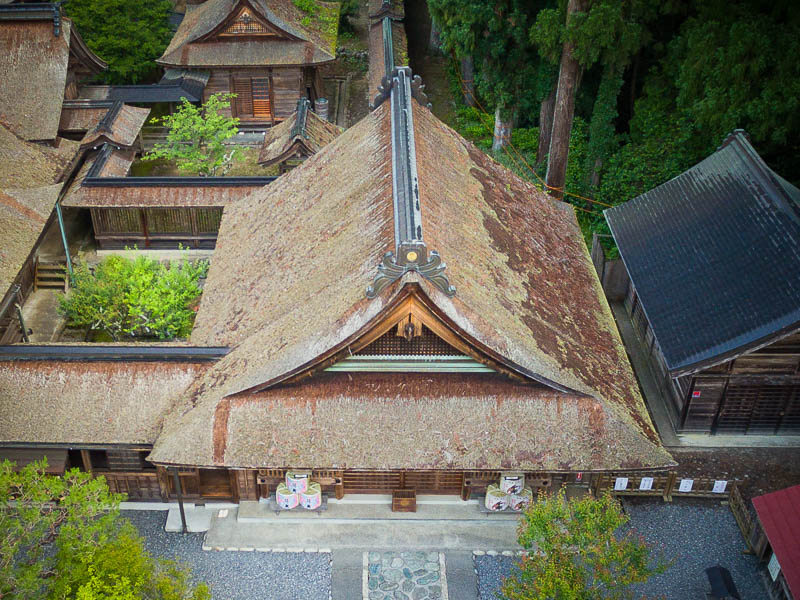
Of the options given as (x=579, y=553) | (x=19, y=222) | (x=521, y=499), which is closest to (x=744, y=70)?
(x=521, y=499)

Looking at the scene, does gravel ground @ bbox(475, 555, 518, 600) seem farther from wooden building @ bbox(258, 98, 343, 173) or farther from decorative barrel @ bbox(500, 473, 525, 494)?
wooden building @ bbox(258, 98, 343, 173)

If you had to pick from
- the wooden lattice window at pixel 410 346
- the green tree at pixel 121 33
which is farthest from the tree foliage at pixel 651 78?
the green tree at pixel 121 33

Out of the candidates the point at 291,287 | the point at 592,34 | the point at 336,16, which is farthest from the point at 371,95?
the point at 291,287

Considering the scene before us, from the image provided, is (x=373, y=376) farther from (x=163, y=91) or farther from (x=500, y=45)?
(x=163, y=91)

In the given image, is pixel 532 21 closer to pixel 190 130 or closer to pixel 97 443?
pixel 190 130

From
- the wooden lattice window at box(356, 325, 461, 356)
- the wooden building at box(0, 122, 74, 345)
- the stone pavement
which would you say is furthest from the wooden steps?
the wooden lattice window at box(356, 325, 461, 356)

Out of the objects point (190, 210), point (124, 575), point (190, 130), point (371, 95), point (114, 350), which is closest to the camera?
point (124, 575)
